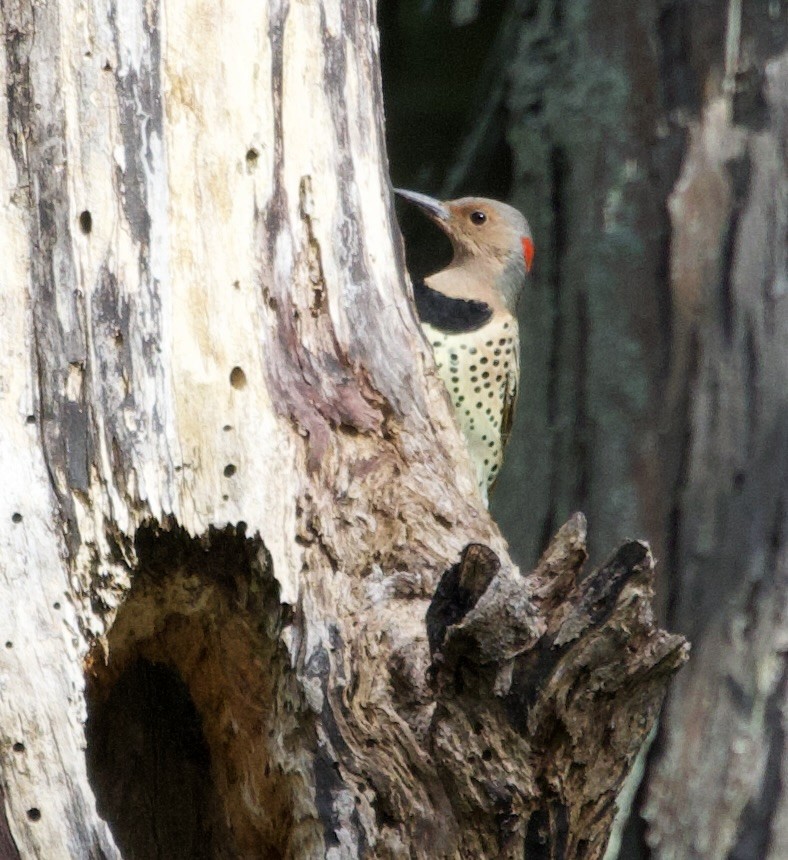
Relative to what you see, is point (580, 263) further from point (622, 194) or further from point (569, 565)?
point (569, 565)

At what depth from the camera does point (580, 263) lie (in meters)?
3.58

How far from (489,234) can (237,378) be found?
1.95 metres

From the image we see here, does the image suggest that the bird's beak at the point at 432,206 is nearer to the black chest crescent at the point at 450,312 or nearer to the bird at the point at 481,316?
the bird at the point at 481,316

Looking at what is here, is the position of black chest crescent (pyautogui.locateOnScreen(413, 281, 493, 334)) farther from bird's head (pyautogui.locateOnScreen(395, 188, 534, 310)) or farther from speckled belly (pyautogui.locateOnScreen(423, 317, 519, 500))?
bird's head (pyautogui.locateOnScreen(395, 188, 534, 310))

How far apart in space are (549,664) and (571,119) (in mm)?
2125

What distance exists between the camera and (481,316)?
151 inches

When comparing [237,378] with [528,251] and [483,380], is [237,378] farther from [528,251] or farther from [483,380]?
[528,251]

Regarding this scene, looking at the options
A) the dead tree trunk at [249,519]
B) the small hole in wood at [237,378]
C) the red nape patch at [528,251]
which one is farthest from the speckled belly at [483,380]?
the small hole in wood at [237,378]

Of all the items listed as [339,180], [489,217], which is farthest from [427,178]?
[339,180]

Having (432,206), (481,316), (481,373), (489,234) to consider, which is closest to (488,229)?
(489,234)

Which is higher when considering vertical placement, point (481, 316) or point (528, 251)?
point (528, 251)

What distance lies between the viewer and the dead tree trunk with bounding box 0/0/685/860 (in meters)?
1.84

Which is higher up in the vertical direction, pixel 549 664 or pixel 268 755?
pixel 549 664

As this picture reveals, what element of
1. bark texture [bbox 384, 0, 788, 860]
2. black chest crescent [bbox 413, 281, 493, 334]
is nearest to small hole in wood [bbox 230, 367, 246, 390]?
bark texture [bbox 384, 0, 788, 860]
